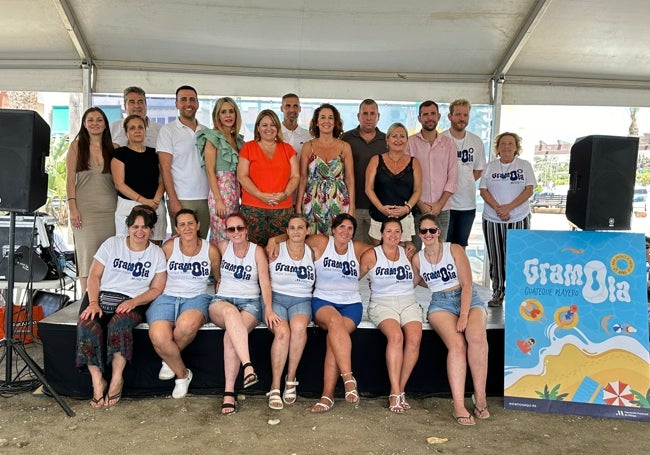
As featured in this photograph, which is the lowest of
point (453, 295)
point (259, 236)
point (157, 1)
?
point (453, 295)

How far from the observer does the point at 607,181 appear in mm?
2926

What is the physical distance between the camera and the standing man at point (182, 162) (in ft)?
11.5

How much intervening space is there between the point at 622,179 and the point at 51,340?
3.01 metres

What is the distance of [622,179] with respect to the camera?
2.93 metres

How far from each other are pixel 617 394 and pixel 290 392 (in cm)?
159

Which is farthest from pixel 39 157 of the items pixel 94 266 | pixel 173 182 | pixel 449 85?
pixel 449 85

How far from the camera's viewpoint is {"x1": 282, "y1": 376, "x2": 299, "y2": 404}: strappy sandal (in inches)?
112

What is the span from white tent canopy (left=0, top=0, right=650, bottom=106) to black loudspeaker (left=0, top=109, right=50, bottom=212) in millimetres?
1789

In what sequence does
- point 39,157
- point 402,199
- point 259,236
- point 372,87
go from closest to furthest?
point 39,157, point 259,236, point 402,199, point 372,87

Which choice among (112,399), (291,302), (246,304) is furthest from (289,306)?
(112,399)

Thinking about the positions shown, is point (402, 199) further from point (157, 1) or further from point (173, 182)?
point (157, 1)

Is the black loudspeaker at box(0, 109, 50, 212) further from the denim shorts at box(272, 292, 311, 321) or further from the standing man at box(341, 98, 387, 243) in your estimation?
the standing man at box(341, 98, 387, 243)

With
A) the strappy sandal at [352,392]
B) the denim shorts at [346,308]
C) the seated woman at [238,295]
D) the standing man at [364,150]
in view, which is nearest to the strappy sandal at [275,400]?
the seated woman at [238,295]

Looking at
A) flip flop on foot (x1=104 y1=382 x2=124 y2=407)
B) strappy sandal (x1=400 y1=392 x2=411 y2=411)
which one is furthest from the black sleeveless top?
flip flop on foot (x1=104 y1=382 x2=124 y2=407)
